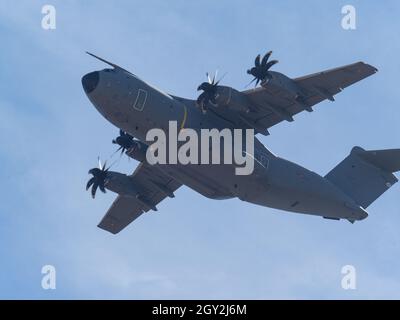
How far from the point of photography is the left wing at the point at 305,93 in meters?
23.0

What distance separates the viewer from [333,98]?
77.9 ft

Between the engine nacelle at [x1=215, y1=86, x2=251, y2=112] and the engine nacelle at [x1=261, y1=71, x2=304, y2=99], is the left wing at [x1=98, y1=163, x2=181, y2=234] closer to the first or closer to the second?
the engine nacelle at [x1=215, y1=86, x2=251, y2=112]

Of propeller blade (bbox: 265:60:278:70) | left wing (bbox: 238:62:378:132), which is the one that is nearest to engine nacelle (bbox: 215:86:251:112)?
left wing (bbox: 238:62:378:132)

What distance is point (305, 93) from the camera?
23781mm

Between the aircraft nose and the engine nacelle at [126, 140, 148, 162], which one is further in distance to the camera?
the engine nacelle at [126, 140, 148, 162]

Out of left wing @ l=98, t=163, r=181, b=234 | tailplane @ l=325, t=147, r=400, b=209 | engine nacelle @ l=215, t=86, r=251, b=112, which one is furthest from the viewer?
left wing @ l=98, t=163, r=181, b=234

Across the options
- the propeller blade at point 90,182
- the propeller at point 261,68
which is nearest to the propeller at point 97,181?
the propeller blade at point 90,182

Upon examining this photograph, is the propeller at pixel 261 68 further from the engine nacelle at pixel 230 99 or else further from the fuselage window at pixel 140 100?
the fuselage window at pixel 140 100

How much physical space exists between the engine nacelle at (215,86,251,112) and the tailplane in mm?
4846

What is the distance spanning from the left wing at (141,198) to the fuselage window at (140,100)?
4.15m

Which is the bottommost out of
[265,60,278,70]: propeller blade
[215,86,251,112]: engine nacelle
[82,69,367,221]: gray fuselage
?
[82,69,367,221]: gray fuselage

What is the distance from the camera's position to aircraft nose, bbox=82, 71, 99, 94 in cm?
2214
